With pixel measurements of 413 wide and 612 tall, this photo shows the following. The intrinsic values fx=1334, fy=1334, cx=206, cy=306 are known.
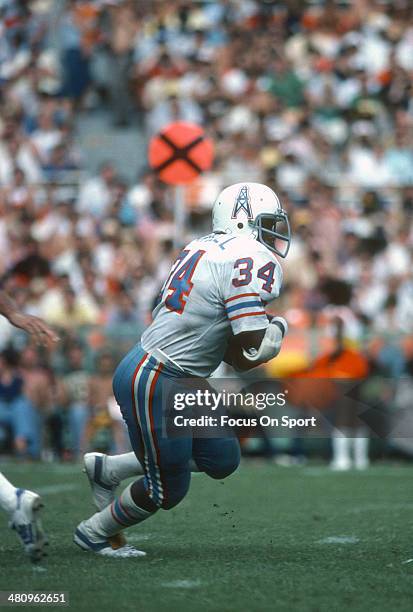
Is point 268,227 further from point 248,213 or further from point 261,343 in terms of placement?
point 261,343

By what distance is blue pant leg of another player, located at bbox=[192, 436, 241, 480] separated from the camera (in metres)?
5.55

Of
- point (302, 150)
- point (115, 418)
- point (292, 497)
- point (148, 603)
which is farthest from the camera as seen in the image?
point (302, 150)

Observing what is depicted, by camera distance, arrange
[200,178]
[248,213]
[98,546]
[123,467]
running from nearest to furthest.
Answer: [248,213] → [98,546] → [123,467] → [200,178]

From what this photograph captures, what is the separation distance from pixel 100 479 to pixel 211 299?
43.6 inches

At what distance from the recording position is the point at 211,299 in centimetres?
535

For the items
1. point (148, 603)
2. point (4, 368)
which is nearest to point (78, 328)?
point (4, 368)

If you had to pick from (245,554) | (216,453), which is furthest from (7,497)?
(245,554)

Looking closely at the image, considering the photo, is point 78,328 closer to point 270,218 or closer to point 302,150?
point 302,150

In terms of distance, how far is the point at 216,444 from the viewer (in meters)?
5.55

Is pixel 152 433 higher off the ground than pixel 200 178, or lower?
lower

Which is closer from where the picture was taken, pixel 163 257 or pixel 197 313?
pixel 197 313

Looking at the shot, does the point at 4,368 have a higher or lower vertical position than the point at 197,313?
higher

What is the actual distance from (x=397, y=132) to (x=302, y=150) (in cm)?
106

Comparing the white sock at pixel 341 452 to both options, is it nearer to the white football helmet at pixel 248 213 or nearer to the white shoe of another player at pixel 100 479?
the white shoe of another player at pixel 100 479
